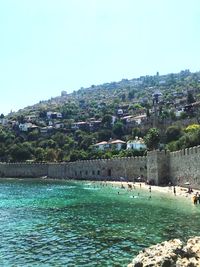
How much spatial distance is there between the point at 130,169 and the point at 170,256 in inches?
2027

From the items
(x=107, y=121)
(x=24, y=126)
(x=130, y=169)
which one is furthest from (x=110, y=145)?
(x=24, y=126)

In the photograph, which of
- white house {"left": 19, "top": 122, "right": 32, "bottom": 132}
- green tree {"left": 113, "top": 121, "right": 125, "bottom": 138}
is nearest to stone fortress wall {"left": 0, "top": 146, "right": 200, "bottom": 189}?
green tree {"left": 113, "top": 121, "right": 125, "bottom": 138}

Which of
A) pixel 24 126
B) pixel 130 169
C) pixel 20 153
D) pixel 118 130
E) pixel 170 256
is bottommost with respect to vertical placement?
pixel 170 256

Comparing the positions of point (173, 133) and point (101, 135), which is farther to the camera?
point (101, 135)

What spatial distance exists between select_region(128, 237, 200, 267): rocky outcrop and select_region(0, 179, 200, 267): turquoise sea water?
502 centimetres

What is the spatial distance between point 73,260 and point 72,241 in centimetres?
359

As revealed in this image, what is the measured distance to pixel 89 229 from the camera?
24.0 metres

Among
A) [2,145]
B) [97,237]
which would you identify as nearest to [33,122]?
[2,145]

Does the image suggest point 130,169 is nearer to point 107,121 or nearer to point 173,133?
point 173,133

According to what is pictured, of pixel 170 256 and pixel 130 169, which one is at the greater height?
pixel 130 169

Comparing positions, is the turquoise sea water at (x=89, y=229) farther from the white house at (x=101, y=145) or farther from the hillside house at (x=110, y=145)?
the white house at (x=101, y=145)

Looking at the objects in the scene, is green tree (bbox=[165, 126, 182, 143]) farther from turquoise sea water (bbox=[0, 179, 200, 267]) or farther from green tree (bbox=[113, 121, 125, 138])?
turquoise sea water (bbox=[0, 179, 200, 267])

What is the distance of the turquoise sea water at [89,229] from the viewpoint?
58.6 feet

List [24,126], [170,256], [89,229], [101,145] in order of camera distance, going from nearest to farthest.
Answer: [170,256]
[89,229]
[101,145]
[24,126]
